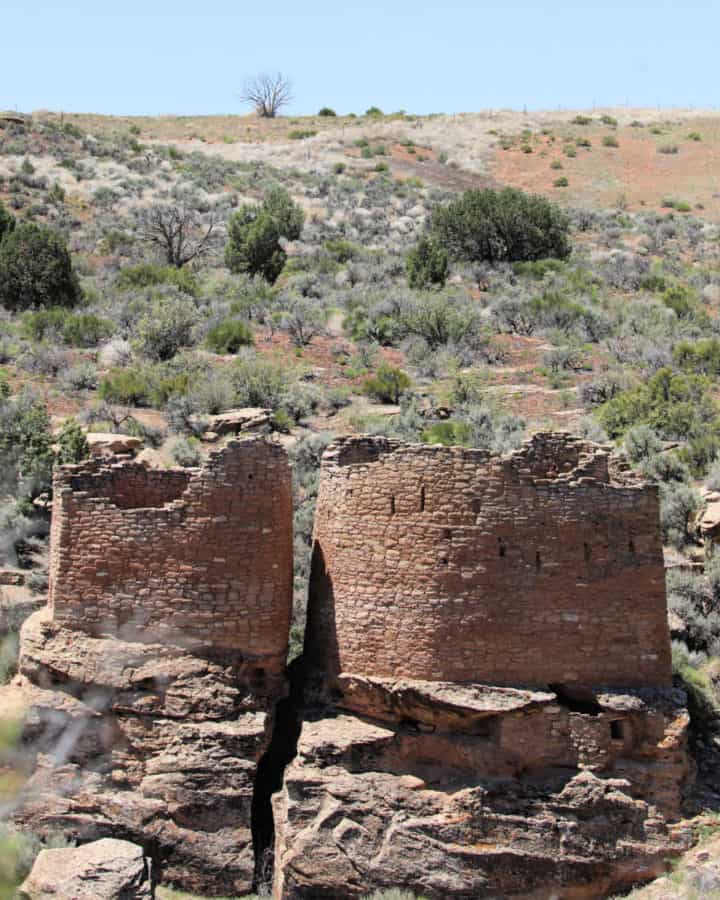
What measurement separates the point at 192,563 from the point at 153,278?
2651 centimetres

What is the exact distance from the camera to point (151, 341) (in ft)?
98.2

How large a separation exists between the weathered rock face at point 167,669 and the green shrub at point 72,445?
7498 mm

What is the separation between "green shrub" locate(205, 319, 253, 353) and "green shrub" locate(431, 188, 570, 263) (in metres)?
13.7

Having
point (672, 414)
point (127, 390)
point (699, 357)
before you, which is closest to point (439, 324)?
point (699, 357)

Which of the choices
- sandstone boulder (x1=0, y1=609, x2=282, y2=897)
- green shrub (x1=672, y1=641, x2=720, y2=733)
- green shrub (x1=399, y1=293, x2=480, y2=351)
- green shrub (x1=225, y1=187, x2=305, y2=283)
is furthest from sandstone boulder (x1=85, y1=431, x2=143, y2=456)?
green shrub (x1=225, y1=187, x2=305, y2=283)

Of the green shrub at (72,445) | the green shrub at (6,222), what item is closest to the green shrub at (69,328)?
the green shrub at (72,445)

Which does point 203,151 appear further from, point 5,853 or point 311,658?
point 5,853

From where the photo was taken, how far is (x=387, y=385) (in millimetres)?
27609

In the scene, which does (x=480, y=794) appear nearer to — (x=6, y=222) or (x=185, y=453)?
(x=185, y=453)

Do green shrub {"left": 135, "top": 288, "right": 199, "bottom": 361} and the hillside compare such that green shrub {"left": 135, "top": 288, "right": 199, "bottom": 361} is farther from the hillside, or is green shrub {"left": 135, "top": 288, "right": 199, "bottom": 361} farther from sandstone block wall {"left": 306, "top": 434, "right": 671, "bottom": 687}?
sandstone block wall {"left": 306, "top": 434, "right": 671, "bottom": 687}

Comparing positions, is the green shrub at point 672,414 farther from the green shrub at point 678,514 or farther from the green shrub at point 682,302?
the green shrub at point 682,302

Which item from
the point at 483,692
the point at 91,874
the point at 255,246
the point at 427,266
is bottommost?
the point at 91,874

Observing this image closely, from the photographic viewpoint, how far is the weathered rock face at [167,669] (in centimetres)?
1251

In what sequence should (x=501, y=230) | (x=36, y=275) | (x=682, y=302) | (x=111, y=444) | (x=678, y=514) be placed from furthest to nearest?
(x=501, y=230) < (x=682, y=302) < (x=36, y=275) < (x=111, y=444) < (x=678, y=514)
